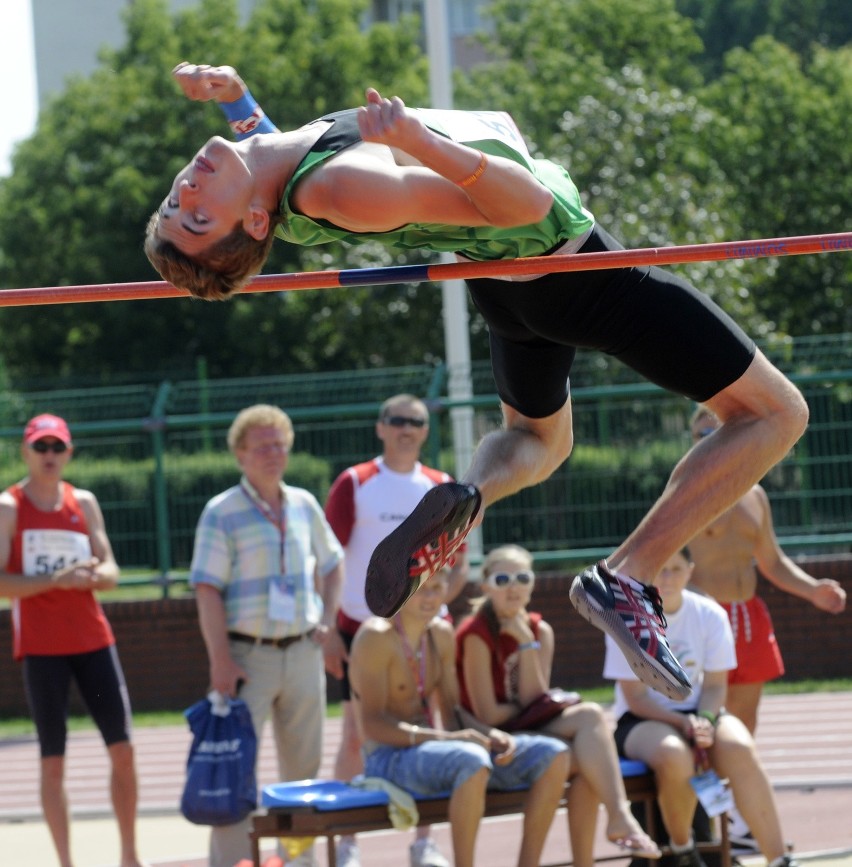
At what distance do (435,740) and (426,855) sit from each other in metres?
0.85

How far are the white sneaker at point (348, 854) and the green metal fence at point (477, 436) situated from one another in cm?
498

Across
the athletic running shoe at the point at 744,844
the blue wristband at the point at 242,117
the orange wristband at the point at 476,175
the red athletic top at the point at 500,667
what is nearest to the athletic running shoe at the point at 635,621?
the orange wristband at the point at 476,175

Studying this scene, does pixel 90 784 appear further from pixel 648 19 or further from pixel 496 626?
pixel 648 19

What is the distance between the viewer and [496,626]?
6348 millimetres

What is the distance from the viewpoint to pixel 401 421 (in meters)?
7.46

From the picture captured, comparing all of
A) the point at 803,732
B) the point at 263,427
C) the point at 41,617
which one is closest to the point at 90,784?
the point at 41,617

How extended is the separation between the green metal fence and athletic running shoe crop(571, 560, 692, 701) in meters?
→ 7.37

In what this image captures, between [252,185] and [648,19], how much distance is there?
2782 centimetres

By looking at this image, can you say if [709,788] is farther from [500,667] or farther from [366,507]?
[366,507]

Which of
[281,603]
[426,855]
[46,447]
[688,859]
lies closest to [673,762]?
[688,859]

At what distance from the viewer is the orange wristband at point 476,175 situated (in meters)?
3.51

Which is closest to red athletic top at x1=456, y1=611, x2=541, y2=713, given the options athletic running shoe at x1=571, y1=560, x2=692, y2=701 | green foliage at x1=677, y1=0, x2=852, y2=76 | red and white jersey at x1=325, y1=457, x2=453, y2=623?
red and white jersey at x1=325, y1=457, x2=453, y2=623

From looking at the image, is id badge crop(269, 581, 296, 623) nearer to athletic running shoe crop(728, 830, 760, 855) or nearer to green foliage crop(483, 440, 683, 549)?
athletic running shoe crop(728, 830, 760, 855)

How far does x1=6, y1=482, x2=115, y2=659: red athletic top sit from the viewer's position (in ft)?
22.5
